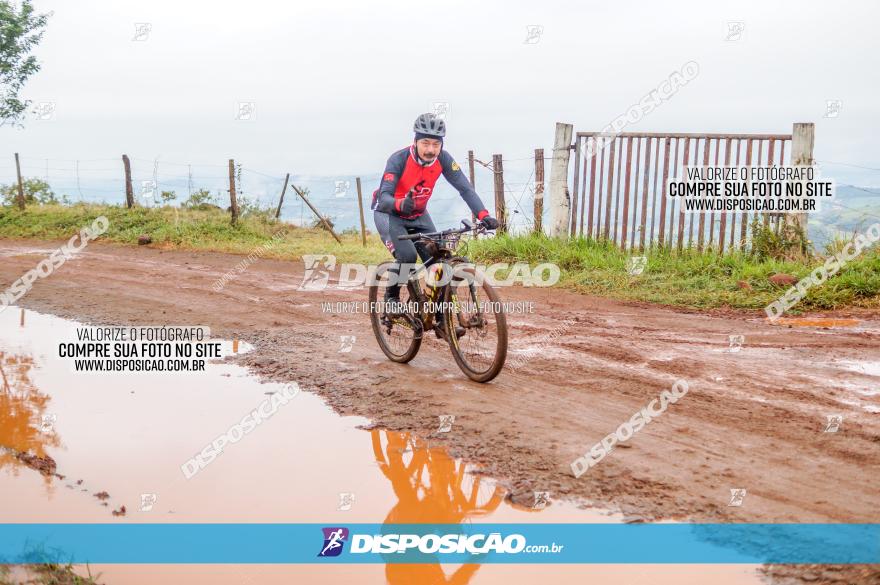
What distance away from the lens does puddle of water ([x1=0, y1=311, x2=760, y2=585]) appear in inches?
145

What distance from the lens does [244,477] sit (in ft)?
15.8

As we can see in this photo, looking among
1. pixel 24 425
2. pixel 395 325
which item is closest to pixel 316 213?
pixel 395 325

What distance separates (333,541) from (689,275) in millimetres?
8941

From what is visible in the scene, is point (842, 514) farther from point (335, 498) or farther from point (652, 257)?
point (652, 257)

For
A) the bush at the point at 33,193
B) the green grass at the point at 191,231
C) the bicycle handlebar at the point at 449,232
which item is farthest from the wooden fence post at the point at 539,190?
the bush at the point at 33,193

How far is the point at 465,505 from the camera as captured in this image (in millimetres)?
4355

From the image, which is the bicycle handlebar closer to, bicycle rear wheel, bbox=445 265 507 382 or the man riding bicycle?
the man riding bicycle

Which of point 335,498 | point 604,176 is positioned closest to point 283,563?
point 335,498

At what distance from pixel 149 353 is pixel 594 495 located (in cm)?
536

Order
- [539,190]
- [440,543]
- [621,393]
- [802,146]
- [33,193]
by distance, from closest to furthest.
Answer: [440,543] → [621,393] → [802,146] → [539,190] → [33,193]

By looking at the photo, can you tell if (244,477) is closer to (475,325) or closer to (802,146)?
(475,325)

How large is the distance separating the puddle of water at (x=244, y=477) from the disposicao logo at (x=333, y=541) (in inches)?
4.7

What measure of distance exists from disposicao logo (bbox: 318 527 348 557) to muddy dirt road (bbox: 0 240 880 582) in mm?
1040

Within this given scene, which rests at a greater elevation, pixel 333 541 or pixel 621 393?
pixel 621 393
